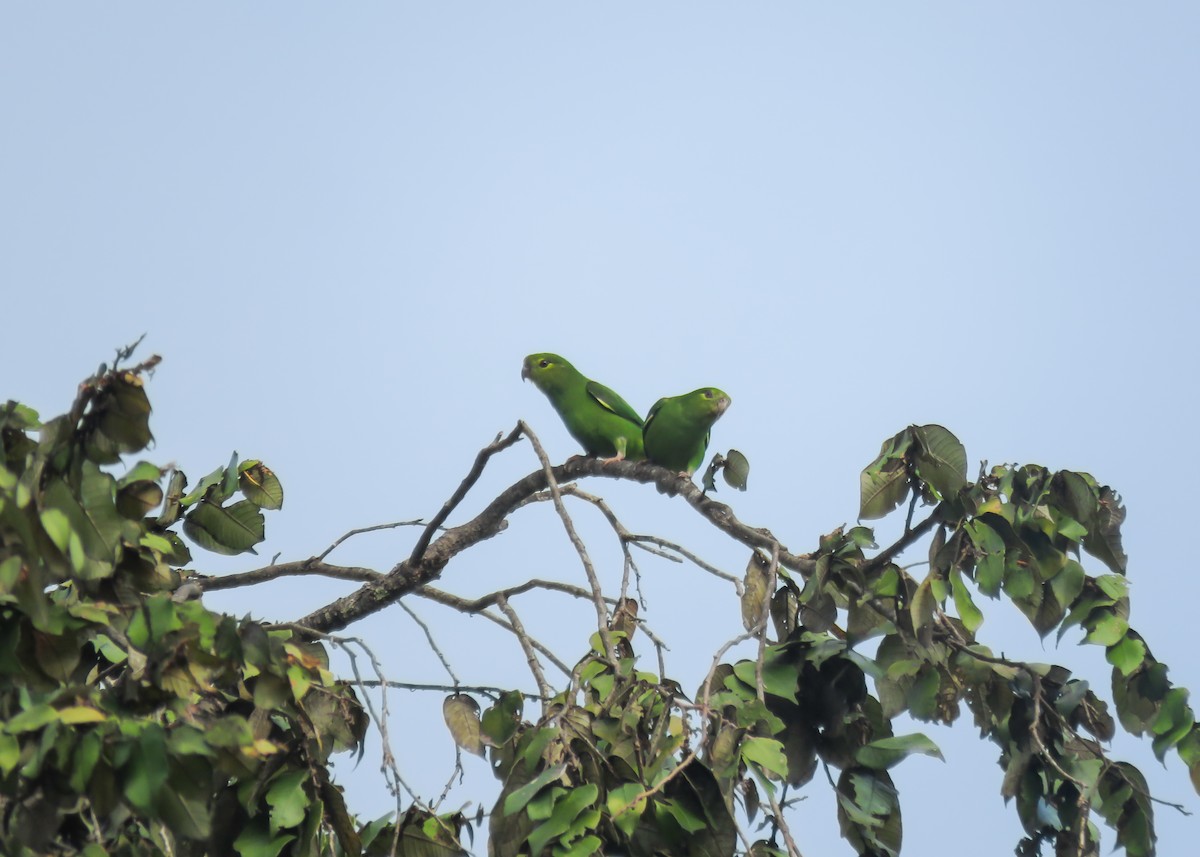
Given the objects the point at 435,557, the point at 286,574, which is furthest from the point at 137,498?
the point at 286,574

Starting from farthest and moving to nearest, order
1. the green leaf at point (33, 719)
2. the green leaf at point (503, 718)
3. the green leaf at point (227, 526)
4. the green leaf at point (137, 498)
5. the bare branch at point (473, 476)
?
the green leaf at point (227, 526), the bare branch at point (473, 476), the green leaf at point (503, 718), the green leaf at point (137, 498), the green leaf at point (33, 719)

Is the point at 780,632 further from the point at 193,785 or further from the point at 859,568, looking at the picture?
the point at 193,785

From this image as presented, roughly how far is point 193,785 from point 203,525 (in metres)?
2.40

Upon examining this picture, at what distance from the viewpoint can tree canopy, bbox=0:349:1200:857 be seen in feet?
6.87

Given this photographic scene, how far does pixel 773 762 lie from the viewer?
2.63m

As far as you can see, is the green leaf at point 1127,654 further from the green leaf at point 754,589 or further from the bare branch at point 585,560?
the bare branch at point 585,560

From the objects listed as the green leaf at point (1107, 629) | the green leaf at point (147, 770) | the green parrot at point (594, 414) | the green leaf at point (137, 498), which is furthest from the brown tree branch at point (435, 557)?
the green leaf at point (147, 770)

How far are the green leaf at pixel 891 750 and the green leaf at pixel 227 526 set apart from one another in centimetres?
228

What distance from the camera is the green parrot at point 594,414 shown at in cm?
571

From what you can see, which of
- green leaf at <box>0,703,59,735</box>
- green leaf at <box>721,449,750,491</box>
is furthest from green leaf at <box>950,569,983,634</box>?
green leaf at <box>0,703,59,735</box>

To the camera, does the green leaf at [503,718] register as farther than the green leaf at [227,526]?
No

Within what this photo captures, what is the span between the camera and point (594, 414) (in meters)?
5.81

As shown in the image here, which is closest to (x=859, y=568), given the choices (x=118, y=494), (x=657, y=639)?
(x=657, y=639)

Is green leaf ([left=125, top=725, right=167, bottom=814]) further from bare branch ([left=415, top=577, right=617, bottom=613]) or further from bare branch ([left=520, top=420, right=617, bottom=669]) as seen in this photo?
bare branch ([left=415, top=577, right=617, bottom=613])
